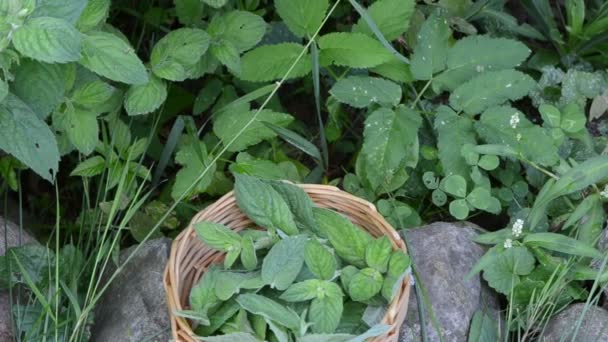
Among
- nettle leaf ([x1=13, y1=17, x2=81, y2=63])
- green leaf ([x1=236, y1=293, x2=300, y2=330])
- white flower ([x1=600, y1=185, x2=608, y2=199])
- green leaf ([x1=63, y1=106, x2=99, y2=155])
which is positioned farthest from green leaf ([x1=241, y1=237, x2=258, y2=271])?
white flower ([x1=600, y1=185, x2=608, y2=199])

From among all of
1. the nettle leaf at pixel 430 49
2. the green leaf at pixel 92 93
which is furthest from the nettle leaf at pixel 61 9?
the nettle leaf at pixel 430 49

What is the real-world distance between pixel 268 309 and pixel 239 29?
2.31 feet


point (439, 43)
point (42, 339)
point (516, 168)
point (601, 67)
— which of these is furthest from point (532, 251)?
point (42, 339)

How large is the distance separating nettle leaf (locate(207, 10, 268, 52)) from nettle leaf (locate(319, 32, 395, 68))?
177 millimetres

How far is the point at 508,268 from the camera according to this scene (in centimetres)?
199

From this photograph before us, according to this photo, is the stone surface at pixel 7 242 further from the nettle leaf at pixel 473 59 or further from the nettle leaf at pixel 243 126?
the nettle leaf at pixel 473 59

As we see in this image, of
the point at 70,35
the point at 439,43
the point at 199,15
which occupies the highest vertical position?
the point at 70,35

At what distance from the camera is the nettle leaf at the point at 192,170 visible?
2.07 m

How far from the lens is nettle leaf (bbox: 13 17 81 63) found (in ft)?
4.88

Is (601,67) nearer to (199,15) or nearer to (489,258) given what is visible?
(489,258)

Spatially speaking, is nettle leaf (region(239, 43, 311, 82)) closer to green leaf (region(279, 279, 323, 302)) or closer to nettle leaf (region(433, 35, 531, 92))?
nettle leaf (region(433, 35, 531, 92))

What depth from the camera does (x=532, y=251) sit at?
200cm

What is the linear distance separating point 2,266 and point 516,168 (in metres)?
1.29

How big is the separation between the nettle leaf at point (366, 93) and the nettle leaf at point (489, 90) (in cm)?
15
